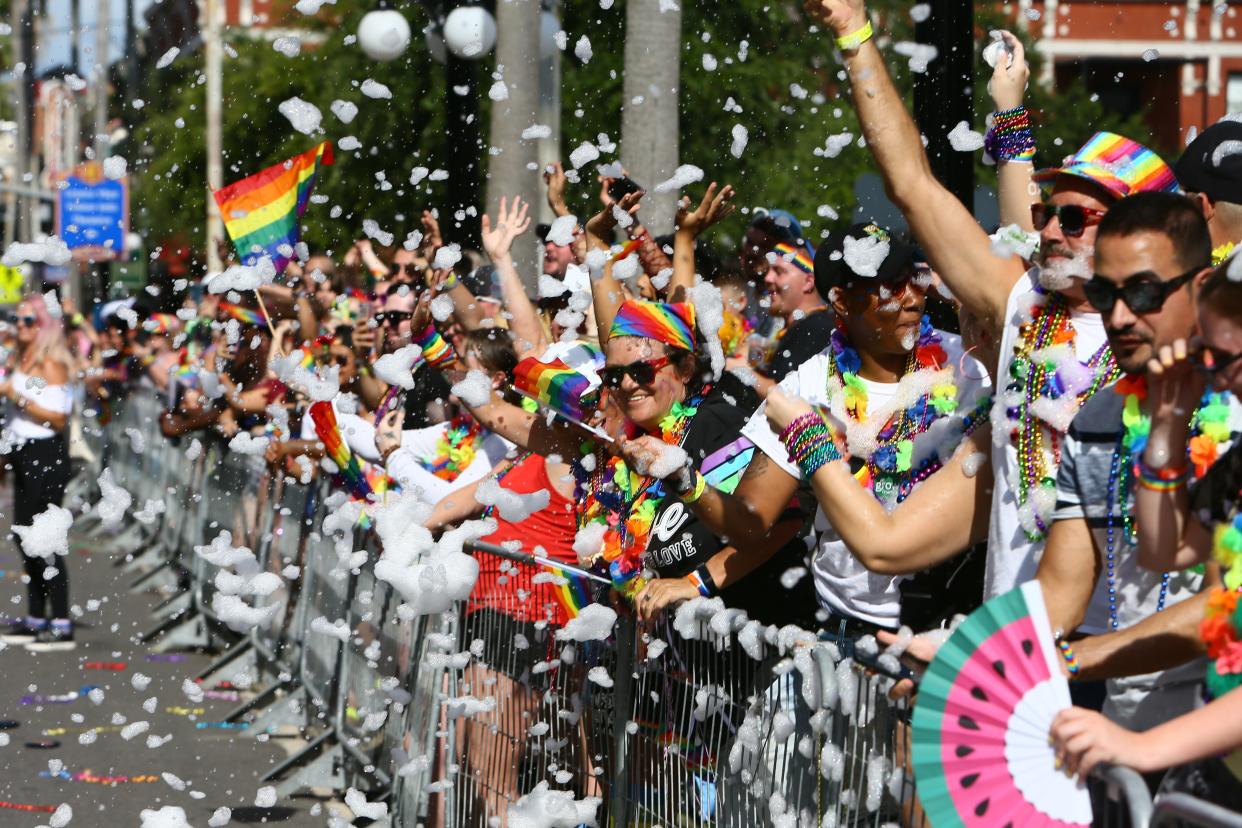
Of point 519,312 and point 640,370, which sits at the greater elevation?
point 519,312

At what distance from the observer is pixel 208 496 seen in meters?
13.0

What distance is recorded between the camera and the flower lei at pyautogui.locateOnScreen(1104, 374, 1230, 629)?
10.5 ft

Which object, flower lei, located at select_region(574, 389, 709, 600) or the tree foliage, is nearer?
flower lei, located at select_region(574, 389, 709, 600)

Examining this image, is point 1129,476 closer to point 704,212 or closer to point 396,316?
point 704,212

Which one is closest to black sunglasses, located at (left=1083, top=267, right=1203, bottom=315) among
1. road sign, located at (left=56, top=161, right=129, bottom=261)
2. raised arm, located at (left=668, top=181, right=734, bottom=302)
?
raised arm, located at (left=668, top=181, right=734, bottom=302)

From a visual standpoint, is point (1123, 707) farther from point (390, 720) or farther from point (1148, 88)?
point (1148, 88)

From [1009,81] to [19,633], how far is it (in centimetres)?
855

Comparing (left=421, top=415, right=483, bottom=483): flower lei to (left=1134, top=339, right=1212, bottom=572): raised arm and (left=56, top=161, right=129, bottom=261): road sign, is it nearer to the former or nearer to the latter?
(left=1134, top=339, right=1212, bottom=572): raised arm

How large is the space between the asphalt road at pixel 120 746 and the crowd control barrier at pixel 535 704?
0.23 metres

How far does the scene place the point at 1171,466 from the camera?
10.5 ft

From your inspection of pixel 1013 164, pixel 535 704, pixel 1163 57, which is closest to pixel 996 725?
pixel 1013 164

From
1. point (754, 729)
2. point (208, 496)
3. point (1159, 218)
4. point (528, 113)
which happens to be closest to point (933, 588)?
point (754, 729)

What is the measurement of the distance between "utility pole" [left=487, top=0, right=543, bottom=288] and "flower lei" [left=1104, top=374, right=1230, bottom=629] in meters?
7.68

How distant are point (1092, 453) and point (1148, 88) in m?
47.0
